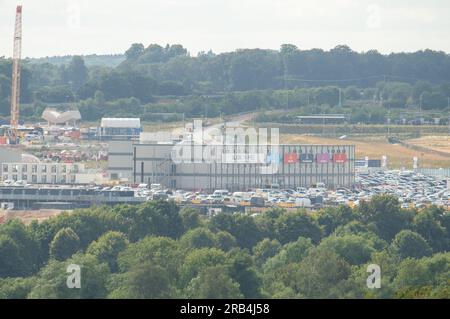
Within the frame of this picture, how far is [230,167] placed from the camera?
95000 millimetres

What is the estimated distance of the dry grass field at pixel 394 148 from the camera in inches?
4375

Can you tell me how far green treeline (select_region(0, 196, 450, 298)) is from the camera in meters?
48.7

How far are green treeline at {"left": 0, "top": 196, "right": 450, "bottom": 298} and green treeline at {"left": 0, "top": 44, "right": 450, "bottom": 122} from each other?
53000mm

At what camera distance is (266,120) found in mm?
123688

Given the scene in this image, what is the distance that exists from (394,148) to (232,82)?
151ft

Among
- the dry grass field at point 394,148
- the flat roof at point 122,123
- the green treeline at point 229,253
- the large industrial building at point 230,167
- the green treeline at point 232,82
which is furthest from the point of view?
the green treeline at point 232,82

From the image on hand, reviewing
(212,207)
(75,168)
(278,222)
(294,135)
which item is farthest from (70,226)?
(294,135)

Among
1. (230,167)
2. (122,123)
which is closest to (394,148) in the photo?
(122,123)

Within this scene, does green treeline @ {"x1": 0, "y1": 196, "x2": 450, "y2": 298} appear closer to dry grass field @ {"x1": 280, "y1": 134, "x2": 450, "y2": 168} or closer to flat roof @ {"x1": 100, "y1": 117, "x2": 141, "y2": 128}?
dry grass field @ {"x1": 280, "y1": 134, "x2": 450, "y2": 168}

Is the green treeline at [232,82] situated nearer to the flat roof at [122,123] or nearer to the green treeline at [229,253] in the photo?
the flat roof at [122,123]

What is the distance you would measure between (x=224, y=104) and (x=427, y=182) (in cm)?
3051

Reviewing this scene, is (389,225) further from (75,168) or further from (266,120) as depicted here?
(266,120)

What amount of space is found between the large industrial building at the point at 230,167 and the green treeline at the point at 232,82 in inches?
1124

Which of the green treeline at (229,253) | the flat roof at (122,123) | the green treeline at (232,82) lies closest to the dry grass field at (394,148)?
the flat roof at (122,123)
